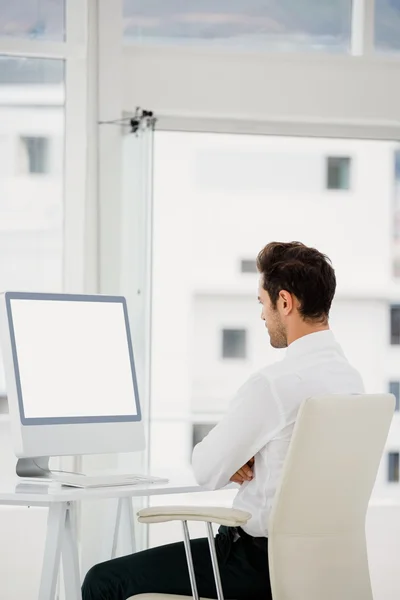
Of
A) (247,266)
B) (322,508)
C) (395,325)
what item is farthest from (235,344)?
(322,508)

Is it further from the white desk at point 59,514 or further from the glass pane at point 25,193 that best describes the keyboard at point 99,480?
the glass pane at point 25,193

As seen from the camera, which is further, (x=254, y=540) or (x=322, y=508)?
(x=254, y=540)

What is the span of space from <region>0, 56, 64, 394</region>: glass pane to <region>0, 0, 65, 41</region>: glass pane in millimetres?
102

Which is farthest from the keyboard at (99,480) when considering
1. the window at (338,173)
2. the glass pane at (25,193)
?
the window at (338,173)

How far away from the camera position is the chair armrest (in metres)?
2.21

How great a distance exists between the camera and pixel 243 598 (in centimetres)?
241

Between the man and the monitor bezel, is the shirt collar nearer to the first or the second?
the man

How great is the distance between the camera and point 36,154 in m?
4.11

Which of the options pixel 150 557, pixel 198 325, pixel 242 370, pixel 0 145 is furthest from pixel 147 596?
pixel 242 370

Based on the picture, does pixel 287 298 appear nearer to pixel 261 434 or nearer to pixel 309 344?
pixel 309 344

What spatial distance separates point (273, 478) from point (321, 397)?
0.28 metres

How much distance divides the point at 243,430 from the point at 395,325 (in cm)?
2829

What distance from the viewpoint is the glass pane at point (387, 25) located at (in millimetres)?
4277

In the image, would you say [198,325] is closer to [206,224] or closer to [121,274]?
[206,224]
